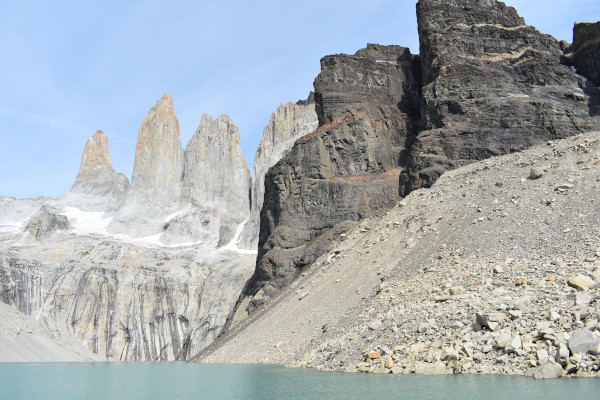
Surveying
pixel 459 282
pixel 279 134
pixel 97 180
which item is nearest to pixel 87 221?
pixel 97 180

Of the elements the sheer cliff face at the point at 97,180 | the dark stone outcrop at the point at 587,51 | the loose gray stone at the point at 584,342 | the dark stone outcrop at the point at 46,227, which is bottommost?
the loose gray stone at the point at 584,342

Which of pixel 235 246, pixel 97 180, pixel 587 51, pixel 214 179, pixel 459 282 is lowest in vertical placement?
pixel 459 282

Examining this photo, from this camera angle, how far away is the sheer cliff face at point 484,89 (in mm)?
40188

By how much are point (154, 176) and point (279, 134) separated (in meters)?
26.1

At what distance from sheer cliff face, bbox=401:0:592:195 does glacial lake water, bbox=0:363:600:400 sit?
21276 mm

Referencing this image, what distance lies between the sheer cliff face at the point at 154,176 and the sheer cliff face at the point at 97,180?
10.8 m

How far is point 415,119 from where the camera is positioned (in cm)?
4875

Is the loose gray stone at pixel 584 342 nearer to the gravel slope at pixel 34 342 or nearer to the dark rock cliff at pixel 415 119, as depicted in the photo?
the dark rock cliff at pixel 415 119

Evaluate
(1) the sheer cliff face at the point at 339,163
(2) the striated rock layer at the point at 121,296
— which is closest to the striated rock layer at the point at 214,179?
(2) the striated rock layer at the point at 121,296

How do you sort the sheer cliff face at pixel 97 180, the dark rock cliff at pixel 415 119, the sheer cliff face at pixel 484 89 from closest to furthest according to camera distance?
1. the sheer cliff face at pixel 484 89
2. the dark rock cliff at pixel 415 119
3. the sheer cliff face at pixel 97 180

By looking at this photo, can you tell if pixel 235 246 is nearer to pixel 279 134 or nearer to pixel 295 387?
pixel 279 134

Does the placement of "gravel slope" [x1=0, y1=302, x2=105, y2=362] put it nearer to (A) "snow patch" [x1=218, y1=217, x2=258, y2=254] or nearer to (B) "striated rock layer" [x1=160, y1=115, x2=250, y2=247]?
(A) "snow patch" [x1=218, y1=217, x2=258, y2=254]

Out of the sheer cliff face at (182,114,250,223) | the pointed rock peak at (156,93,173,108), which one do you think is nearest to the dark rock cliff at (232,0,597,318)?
the sheer cliff face at (182,114,250,223)

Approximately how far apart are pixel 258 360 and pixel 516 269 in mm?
12756
